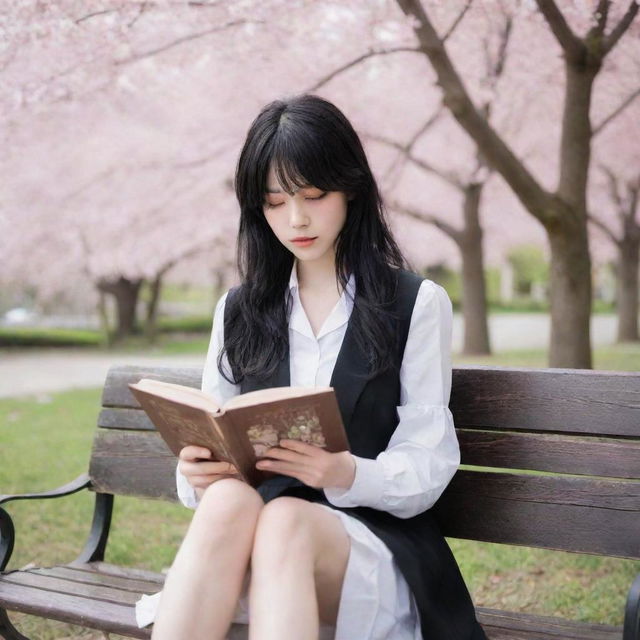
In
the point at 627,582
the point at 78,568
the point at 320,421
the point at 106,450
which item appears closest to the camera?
the point at 320,421

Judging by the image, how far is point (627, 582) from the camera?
343 centimetres

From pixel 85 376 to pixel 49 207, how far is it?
10.2 feet

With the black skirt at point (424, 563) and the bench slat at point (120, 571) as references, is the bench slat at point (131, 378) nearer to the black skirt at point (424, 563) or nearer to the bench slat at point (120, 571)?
the bench slat at point (120, 571)

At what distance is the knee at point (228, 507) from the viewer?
5.92 ft

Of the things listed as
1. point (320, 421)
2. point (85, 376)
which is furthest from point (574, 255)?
point (85, 376)

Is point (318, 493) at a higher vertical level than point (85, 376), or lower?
higher

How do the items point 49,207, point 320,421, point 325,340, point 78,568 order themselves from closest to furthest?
point 320,421 → point 325,340 → point 78,568 → point 49,207

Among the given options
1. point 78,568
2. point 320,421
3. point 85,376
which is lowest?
point 85,376

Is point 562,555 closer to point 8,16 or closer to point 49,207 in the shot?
point 8,16

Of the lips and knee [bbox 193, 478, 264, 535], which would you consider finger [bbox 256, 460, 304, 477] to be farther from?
the lips

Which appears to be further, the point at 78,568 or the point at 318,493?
the point at 78,568

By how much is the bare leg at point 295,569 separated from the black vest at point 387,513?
5.7 inches

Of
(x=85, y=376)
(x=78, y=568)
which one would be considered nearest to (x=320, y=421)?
(x=78, y=568)

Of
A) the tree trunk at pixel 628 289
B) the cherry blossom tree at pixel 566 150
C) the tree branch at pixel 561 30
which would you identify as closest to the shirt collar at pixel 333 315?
the cherry blossom tree at pixel 566 150
